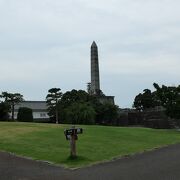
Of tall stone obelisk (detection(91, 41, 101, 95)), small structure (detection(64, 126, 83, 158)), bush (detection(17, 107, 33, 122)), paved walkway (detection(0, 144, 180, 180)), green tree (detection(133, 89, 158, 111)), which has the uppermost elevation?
tall stone obelisk (detection(91, 41, 101, 95))

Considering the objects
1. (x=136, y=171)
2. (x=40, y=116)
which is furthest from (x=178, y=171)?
(x=40, y=116)

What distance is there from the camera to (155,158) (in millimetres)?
16906

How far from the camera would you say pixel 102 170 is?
44.3 ft

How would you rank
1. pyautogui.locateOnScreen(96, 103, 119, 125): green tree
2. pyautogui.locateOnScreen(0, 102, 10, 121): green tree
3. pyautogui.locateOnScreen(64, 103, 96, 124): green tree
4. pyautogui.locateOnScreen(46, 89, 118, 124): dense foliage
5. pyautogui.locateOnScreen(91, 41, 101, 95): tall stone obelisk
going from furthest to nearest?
pyautogui.locateOnScreen(91, 41, 101, 95): tall stone obelisk, pyautogui.locateOnScreen(96, 103, 119, 125): green tree, pyautogui.locateOnScreen(46, 89, 118, 124): dense foliage, pyautogui.locateOnScreen(64, 103, 96, 124): green tree, pyautogui.locateOnScreen(0, 102, 10, 121): green tree

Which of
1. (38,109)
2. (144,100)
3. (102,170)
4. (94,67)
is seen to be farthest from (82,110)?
(102,170)

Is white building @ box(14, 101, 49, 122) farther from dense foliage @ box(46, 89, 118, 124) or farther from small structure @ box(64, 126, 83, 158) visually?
small structure @ box(64, 126, 83, 158)

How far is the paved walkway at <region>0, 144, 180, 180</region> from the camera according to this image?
12047 mm

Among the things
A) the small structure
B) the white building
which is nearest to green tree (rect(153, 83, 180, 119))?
the small structure

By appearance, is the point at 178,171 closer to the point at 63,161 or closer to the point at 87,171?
the point at 87,171

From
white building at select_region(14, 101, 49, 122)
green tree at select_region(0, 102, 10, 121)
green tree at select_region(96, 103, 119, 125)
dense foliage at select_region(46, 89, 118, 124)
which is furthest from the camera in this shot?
white building at select_region(14, 101, 49, 122)

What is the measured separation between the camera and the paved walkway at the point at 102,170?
12047 millimetres

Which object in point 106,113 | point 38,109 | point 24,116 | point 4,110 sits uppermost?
point 38,109

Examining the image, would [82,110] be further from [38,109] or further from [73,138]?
[73,138]

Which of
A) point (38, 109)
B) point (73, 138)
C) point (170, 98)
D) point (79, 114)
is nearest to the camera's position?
point (73, 138)
